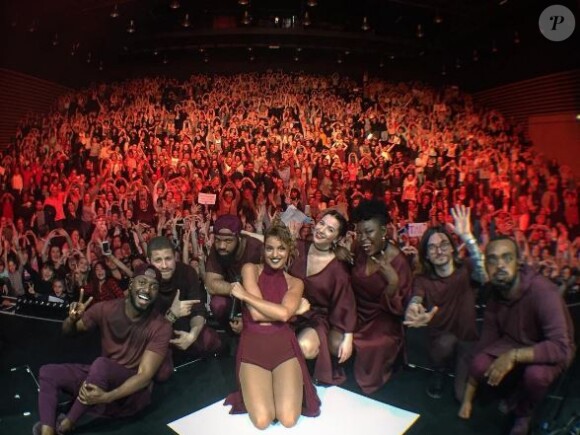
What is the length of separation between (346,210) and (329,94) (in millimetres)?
1285

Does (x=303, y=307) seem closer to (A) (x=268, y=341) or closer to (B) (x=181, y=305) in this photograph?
(A) (x=268, y=341)

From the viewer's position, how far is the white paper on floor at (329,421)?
125 inches

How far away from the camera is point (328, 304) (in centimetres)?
381

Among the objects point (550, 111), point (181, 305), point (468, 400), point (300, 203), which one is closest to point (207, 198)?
point (300, 203)

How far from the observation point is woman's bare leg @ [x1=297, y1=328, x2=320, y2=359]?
12.0ft

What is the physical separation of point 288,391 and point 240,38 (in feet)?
11.2

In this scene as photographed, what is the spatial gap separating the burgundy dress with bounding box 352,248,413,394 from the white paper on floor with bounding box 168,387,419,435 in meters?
0.27

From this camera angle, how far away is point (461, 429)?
3.20m

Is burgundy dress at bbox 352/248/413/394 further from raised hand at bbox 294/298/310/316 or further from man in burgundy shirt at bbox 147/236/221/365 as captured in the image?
man in burgundy shirt at bbox 147/236/221/365

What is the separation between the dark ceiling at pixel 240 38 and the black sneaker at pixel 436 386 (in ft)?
8.98

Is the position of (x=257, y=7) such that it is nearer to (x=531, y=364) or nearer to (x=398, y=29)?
(x=398, y=29)

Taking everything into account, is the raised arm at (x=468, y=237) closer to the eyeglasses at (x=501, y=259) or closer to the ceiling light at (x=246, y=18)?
the eyeglasses at (x=501, y=259)

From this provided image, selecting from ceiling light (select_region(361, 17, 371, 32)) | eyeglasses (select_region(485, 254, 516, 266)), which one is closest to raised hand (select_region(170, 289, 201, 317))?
eyeglasses (select_region(485, 254, 516, 266))

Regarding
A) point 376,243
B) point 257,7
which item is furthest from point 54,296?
point 257,7
